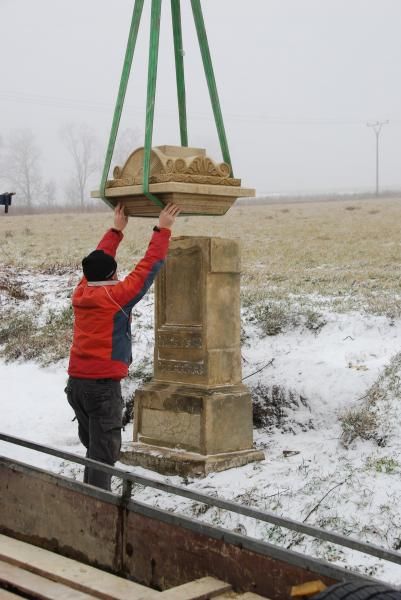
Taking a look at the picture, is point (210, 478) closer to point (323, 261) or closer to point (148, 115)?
point (148, 115)

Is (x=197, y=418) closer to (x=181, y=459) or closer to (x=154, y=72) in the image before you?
(x=181, y=459)

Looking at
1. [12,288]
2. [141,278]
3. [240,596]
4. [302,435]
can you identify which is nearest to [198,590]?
[240,596]

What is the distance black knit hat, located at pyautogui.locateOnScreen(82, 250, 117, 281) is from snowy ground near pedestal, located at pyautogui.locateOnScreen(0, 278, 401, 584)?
186cm

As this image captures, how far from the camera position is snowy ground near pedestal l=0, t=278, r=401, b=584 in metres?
5.73

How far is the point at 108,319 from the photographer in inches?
216

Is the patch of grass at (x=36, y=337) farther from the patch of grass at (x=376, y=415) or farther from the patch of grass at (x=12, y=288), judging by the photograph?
the patch of grass at (x=376, y=415)

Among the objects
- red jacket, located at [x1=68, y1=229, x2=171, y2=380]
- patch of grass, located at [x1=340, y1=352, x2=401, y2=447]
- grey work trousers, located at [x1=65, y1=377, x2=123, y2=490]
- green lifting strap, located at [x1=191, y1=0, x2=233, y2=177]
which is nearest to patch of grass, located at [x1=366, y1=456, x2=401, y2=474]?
patch of grass, located at [x1=340, y1=352, x2=401, y2=447]

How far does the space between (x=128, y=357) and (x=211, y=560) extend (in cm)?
213

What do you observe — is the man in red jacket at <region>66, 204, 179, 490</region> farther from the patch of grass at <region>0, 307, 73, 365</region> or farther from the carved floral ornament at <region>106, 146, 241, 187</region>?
the patch of grass at <region>0, 307, 73, 365</region>

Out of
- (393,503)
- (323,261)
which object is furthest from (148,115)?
(323,261)

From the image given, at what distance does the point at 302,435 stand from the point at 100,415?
244 centimetres

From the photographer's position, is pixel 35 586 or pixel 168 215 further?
pixel 168 215

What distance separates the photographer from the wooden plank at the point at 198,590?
3.37m

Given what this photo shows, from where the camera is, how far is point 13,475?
478 cm
